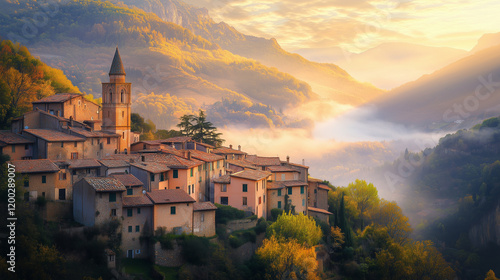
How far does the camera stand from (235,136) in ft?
538

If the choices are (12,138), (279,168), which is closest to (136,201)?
(12,138)

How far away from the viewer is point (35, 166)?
140 feet

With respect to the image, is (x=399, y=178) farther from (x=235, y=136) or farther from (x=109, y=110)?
(x=109, y=110)

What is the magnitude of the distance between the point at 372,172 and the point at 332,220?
13191 centimetres

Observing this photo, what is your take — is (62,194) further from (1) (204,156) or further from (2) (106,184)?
(1) (204,156)

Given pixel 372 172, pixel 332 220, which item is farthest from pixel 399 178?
pixel 332 220

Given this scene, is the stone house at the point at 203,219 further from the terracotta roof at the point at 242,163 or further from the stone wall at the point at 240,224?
the terracotta roof at the point at 242,163

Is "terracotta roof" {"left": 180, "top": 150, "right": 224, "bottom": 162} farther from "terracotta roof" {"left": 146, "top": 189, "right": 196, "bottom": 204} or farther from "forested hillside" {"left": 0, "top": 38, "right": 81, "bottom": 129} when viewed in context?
"forested hillside" {"left": 0, "top": 38, "right": 81, "bottom": 129}

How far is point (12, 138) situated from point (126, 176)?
13.1 m

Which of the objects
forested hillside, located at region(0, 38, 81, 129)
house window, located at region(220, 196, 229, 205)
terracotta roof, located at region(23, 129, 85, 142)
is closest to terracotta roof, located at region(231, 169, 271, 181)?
house window, located at region(220, 196, 229, 205)

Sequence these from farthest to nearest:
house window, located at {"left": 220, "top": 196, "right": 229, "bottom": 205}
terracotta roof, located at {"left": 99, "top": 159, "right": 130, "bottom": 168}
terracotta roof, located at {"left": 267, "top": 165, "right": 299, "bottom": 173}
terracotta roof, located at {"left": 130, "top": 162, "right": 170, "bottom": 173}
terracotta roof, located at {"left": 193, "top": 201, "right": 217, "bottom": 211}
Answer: terracotta roof, located at {"left": 267, "top": 165, "right": 299, "bottom": 173} < house window, located at {"left": 220, "top": 196, "right": 229, "bottom": 205} < terracotta roof, located at {"left": 99, "top": 159, "right": 130, "bottom": 168} < terracotta roof, located at {"left": 130, "top": 162, "right": 170, "bottom": 173} < terracotta roof, located at {"left": 193, "top": 201, "right": 217, "bottom": 211}

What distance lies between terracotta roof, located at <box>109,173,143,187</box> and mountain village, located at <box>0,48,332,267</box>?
3.3 inches

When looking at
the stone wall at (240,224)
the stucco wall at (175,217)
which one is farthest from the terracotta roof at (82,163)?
the stone wall at (240,224)

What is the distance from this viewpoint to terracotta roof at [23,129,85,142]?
49.6 meters
